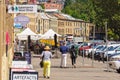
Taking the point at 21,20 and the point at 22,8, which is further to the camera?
the point at 21,20

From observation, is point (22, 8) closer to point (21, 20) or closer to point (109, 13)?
point (21, 20)

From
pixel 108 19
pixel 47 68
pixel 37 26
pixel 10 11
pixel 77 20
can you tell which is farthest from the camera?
pixel 77 20

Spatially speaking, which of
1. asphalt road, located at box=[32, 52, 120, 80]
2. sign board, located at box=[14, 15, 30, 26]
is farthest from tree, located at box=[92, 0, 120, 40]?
sign board, located at box=[14, 15, 30, 26]

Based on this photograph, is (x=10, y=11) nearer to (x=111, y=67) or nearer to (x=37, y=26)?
(x=111, y=67)

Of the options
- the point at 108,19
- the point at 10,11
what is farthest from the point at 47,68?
the point at 108,19

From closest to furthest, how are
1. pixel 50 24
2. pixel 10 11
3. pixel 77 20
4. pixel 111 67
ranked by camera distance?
pixel 10 11
pixel 111 67
pixel 50 24
pixel 77 20

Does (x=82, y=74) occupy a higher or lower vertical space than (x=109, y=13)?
lower

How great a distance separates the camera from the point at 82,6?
197 meters

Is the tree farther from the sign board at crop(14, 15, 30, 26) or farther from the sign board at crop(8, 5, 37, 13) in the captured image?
the sign board at crop(8, 5, 37, 13)

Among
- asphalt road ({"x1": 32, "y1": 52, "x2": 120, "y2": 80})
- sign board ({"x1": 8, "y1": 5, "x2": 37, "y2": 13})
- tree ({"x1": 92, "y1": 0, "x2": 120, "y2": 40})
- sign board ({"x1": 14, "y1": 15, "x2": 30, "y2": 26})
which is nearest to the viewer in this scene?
sign board ({"x1": 8, "y1": 5, "x2": 37, "y2": 13})

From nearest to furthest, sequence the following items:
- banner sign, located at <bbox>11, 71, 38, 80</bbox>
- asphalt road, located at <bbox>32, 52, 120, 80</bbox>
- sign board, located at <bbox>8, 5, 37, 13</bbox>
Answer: banner sign, located at <bbox>11, 71, 38, 80</bbox> < sign board, located at <bbox>8, 5, 37, 13</bbox> < asphalt road, located at <bbox>32, 52, 120, 80</bbox>

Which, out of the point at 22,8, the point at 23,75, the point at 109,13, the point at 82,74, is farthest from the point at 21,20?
the point at 109,13

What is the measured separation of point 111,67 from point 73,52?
5.88 metres

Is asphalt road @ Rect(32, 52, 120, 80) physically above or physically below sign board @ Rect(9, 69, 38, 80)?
below
